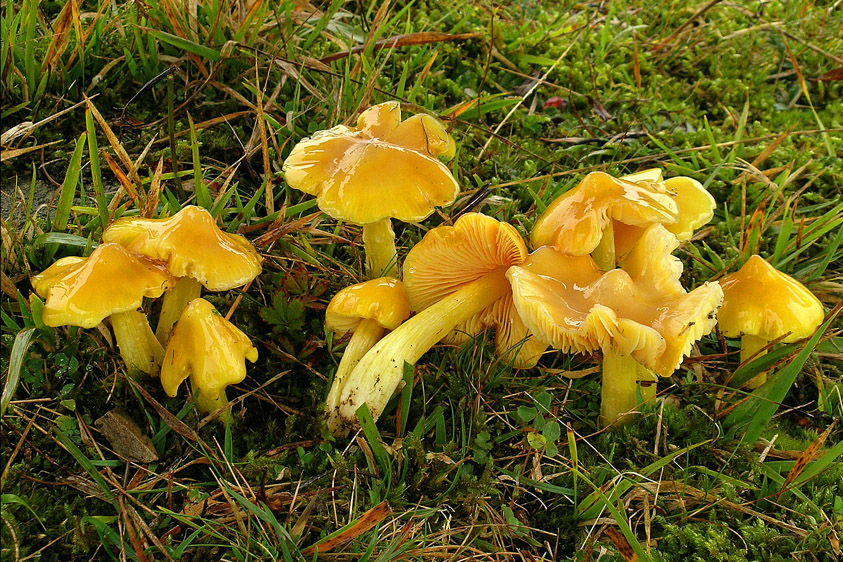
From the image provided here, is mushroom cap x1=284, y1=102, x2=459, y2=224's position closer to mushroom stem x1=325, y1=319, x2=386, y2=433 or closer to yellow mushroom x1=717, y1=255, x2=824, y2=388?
mushroom stem x1=325, y1=319, x2=386, y2=433

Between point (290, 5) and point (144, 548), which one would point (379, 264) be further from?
point (290, 5)

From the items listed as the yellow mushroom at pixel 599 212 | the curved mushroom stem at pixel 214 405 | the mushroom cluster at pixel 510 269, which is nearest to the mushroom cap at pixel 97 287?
the curved mushroom stem at pixel 214 405

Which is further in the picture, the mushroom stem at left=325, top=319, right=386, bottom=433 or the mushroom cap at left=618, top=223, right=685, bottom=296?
the mushroom stem at left=325, top=319, right=386, bottom=433

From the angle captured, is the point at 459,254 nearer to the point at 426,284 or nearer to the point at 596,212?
the point at 426,284

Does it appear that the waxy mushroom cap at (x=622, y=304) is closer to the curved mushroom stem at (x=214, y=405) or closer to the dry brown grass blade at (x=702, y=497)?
the dry brown grass blade at (x=702, y=497)

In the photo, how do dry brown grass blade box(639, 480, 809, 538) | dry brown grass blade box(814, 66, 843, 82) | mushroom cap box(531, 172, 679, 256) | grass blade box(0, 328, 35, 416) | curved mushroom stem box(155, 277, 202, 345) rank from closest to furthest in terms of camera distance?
grass blade box(0, 328, 35, 416) < dry brown grass blade box(639, 480, 809, 538) < mushroom cap box(531, 172, 679, 256) < curved mushroom stem box(155, 277, 202, 345) < dry brown grass blade box(814, 66, 843, 82)

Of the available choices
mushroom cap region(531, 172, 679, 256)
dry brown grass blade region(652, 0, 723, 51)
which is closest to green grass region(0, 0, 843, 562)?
mushroom cap region(531, 172, 679, 256)

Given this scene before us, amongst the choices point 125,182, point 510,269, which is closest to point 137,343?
point 125,182
